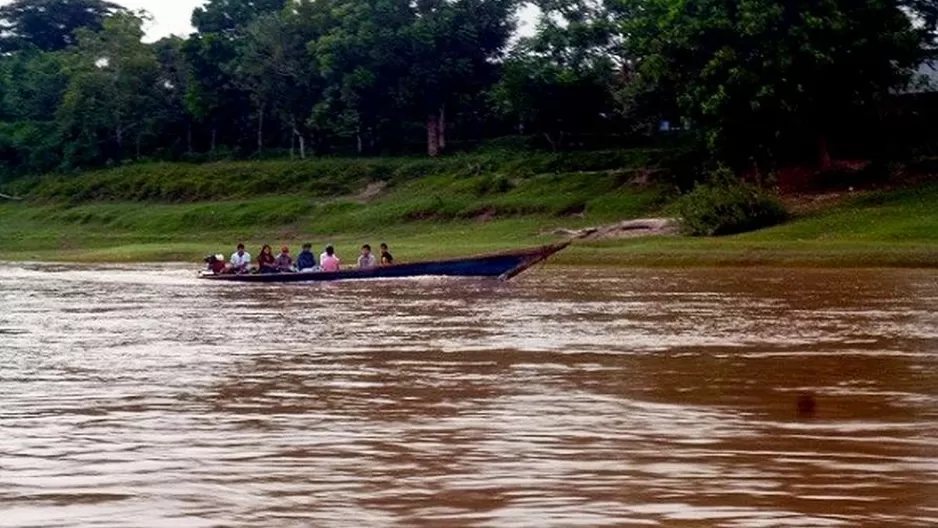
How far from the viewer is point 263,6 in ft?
234

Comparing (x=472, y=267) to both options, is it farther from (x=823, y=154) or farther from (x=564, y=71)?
(x=564, y=71)

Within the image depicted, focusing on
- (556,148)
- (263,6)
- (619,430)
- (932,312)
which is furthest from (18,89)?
(619,430)

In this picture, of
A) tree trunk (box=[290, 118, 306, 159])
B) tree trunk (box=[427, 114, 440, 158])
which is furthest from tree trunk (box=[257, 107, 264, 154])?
tree trunk (box=[427, 114, 440, 158])

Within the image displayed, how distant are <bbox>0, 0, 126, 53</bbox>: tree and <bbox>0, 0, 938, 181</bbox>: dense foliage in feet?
0.33

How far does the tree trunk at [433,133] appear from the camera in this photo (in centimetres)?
5778

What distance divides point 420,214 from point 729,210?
13472 millimetres

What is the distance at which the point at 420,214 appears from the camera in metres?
45.8

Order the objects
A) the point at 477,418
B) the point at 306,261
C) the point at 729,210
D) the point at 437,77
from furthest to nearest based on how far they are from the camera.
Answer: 1. the point at 437,77
2. the point at 729,210
3. the point at 306,261
4. the point at 477,418

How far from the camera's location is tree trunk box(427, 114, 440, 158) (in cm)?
5778

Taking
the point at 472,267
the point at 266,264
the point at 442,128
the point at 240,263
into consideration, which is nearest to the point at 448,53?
the point at 442,128

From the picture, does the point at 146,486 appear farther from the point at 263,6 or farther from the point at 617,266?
the point at 263,6

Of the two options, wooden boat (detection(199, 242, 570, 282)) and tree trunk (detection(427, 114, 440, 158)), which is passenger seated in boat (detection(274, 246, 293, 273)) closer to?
wooden boat (detection(199, 242, 570, 282))

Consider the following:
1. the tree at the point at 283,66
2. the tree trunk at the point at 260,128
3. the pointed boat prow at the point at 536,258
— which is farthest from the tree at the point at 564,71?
the pointed boat prow at the point at 536,258

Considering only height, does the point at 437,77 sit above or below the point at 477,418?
above
